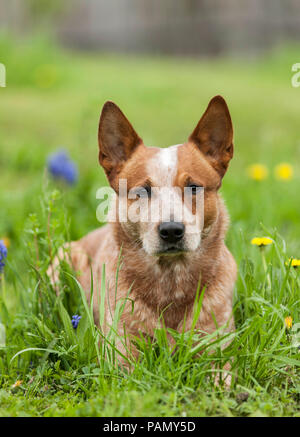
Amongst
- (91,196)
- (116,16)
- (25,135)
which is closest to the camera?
(91,196)

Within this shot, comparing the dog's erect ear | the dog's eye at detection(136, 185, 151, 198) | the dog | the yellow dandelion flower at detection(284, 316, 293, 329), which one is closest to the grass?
the yellow dandelion flower at detection(284, 316, 293, 329)

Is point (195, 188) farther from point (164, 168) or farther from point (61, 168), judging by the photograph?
point (61, 168)

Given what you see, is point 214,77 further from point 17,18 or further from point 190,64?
point 17,18

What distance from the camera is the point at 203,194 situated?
2816mm

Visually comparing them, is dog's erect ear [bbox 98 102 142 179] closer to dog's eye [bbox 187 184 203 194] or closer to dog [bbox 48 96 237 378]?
dog [bbox 48 96 237 378]

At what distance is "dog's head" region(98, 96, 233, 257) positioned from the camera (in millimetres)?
2672

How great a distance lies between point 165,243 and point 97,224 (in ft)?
6.75

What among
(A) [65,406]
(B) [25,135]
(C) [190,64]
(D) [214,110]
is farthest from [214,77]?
(A) [65,406]

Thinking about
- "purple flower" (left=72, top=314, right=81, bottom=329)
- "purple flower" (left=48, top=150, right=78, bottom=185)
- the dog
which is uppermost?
"purple flower" (left=48, top=150, right=78, bottom=185)

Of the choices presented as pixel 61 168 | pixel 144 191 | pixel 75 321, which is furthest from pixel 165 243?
pixel 61 168

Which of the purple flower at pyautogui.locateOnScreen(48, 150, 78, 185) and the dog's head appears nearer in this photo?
the dog's head

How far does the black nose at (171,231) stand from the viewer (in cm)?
261
